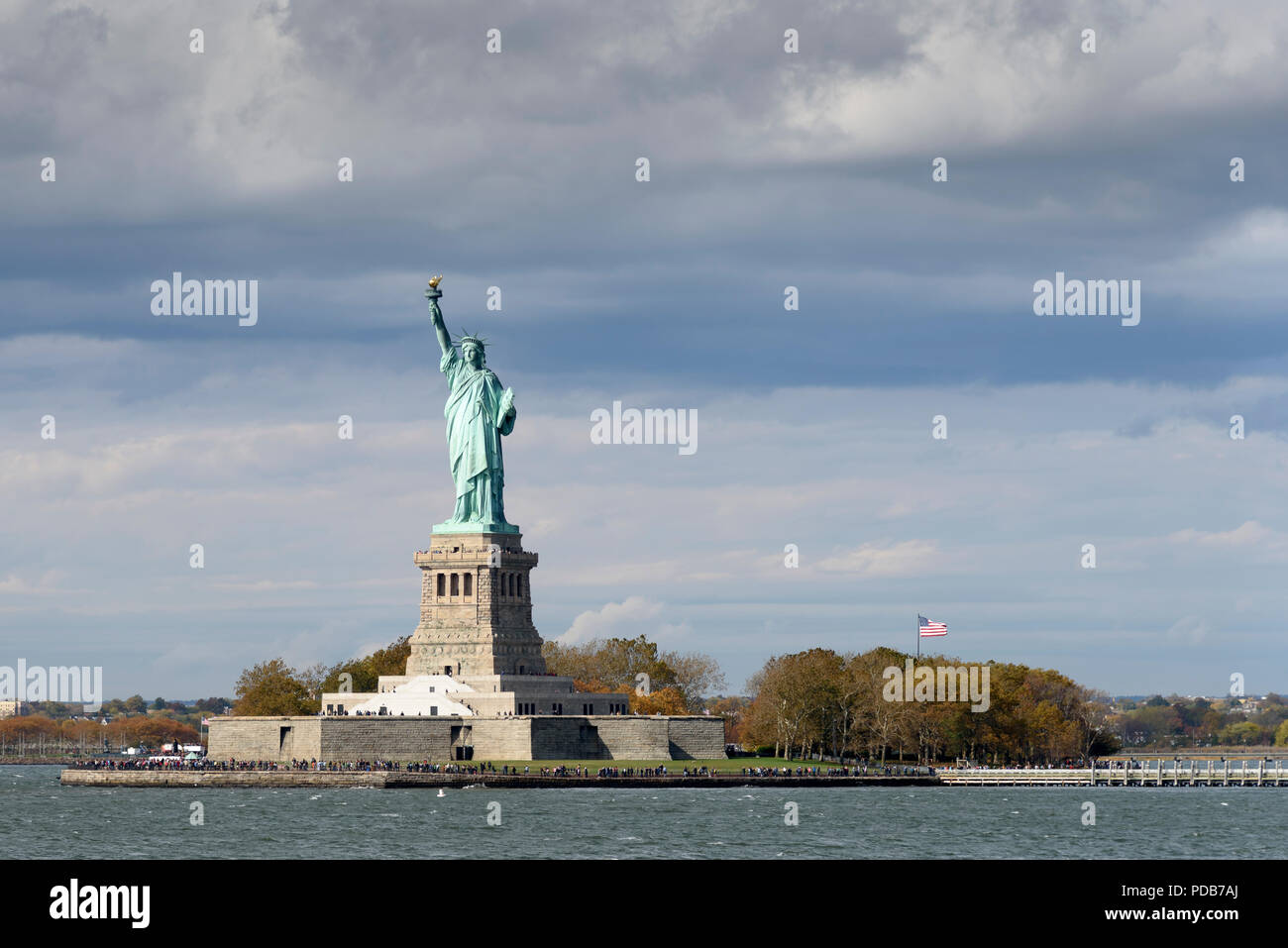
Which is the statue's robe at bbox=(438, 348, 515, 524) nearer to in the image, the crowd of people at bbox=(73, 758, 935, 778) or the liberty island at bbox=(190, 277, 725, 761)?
the liberty island at bbox=(190, 277, 725, 761)

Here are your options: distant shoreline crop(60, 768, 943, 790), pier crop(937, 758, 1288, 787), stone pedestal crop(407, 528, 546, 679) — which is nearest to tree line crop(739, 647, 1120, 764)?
pier crop(937, 758, 1288, 787)

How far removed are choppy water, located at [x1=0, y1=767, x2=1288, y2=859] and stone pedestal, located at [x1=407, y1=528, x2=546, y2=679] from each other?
13.9 metres

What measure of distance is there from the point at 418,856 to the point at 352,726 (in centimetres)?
4183

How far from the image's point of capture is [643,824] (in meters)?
80.9

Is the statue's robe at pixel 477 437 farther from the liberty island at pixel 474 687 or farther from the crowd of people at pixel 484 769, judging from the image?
the crowd of people at pixel 484 769

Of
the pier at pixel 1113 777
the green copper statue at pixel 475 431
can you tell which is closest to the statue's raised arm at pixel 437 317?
the green copper statue at pixel 475 431

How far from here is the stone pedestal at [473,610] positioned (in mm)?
113875

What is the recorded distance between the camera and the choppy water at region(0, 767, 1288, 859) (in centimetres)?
7062

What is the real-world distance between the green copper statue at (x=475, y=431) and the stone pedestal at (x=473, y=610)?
5.33 feet

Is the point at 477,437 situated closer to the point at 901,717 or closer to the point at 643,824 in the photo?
the point at 901,717

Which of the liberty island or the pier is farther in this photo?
the pier

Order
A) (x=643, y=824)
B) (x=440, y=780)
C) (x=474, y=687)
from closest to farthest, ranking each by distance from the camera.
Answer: (x=643, y=824), (x=440, y=780), (x=474, y=687)

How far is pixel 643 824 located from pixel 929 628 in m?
28.7

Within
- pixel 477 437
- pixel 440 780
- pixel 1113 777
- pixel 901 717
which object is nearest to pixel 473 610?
pixel 477 437
